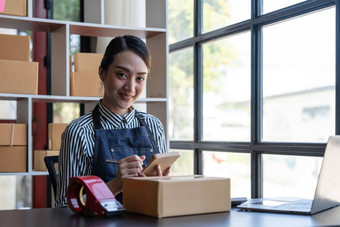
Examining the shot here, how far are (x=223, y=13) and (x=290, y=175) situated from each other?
4.63ft

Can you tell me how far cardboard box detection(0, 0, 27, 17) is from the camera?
10.4 feet

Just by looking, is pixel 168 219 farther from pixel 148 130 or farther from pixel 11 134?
pixel 11 134

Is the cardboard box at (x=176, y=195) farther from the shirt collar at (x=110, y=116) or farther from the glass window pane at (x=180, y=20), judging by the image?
the glass window pane at (x=180, y=20)

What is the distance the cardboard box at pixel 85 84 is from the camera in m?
3.43

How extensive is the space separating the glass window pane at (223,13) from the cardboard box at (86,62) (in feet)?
3.61

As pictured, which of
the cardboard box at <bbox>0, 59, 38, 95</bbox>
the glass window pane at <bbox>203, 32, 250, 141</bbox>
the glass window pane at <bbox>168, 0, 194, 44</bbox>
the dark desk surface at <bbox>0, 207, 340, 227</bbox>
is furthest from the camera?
the glass window pane at <bbox>168, 0, 194, 44</bbox>

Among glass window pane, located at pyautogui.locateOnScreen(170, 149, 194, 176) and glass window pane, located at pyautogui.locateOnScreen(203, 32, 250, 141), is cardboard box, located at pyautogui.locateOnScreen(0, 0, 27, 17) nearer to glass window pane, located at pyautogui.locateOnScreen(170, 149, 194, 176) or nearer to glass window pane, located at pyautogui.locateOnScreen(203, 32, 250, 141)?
glass window pane, located at pyautogui.locateOnScreen(203, 32, 250, 141)

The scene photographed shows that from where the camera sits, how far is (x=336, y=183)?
1.77 m

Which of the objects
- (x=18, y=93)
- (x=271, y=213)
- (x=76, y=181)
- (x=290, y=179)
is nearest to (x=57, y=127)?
(x=18, y=93)

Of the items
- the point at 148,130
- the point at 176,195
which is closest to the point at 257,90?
the point at 148,130

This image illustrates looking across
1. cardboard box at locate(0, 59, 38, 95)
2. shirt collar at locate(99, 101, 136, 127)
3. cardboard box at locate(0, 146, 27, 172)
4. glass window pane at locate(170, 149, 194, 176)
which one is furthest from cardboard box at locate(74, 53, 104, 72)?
glass window pane at locate(170, 149, 194, 176)

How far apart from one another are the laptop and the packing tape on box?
45cm

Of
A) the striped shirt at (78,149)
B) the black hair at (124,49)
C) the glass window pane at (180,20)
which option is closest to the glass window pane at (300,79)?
the glass window pane at (180,20)

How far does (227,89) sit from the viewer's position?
406 cm
